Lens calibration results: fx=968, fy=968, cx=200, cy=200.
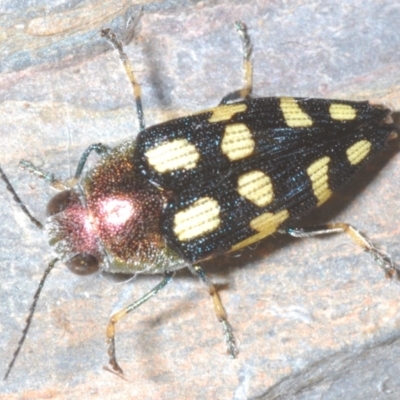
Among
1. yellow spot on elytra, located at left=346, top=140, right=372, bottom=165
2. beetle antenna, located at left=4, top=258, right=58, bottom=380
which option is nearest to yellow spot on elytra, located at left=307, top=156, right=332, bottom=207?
yellow spot on elytra, located at left=346, top=140, right=372, bottom=165

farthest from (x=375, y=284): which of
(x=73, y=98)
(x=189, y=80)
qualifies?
(x=73, y=98)

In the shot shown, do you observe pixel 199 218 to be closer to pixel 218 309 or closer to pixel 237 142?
pixel 237 142

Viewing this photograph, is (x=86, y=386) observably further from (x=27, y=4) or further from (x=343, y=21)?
(x=343, y=21)

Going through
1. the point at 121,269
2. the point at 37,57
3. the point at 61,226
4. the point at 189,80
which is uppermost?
the point at 37,57

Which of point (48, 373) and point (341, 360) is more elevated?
point (48, 373)

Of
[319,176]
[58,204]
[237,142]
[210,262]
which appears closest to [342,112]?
[319,176]
